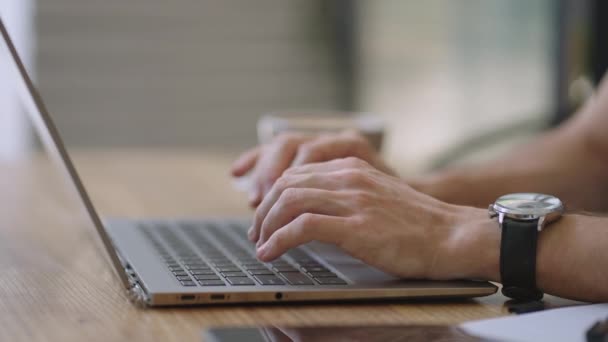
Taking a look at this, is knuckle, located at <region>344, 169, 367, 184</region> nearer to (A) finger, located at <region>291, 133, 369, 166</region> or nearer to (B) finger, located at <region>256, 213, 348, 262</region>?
(B) finger, located at <region>256, 213, 348, 262</region>

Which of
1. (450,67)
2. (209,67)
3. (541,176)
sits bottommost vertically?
(209,67)

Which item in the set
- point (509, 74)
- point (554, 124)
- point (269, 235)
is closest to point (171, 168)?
point (269, 235)

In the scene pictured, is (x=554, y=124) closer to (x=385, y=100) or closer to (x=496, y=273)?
(x=385, y=100)

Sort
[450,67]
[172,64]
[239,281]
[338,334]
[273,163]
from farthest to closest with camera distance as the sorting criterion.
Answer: [172,64] → [450,67] → [273,163] → [239,281] → [338,334]

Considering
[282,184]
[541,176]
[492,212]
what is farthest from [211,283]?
[541,176]

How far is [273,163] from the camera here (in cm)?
102

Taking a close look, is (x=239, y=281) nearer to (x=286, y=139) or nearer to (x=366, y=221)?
(x=366, y=221)

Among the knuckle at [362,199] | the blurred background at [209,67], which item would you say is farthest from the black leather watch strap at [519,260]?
the blurred background at [209,67]

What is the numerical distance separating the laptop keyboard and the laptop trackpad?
0.5 inches

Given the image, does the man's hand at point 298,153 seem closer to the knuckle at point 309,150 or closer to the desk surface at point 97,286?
the knuckle at point 309,150

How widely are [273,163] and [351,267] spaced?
22 cm

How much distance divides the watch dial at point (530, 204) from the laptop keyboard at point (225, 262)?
0.16 metres

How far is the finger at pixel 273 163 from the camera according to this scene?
1.02 metres

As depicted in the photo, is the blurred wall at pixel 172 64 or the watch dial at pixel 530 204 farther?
the blurred wall at pixel 172 64
